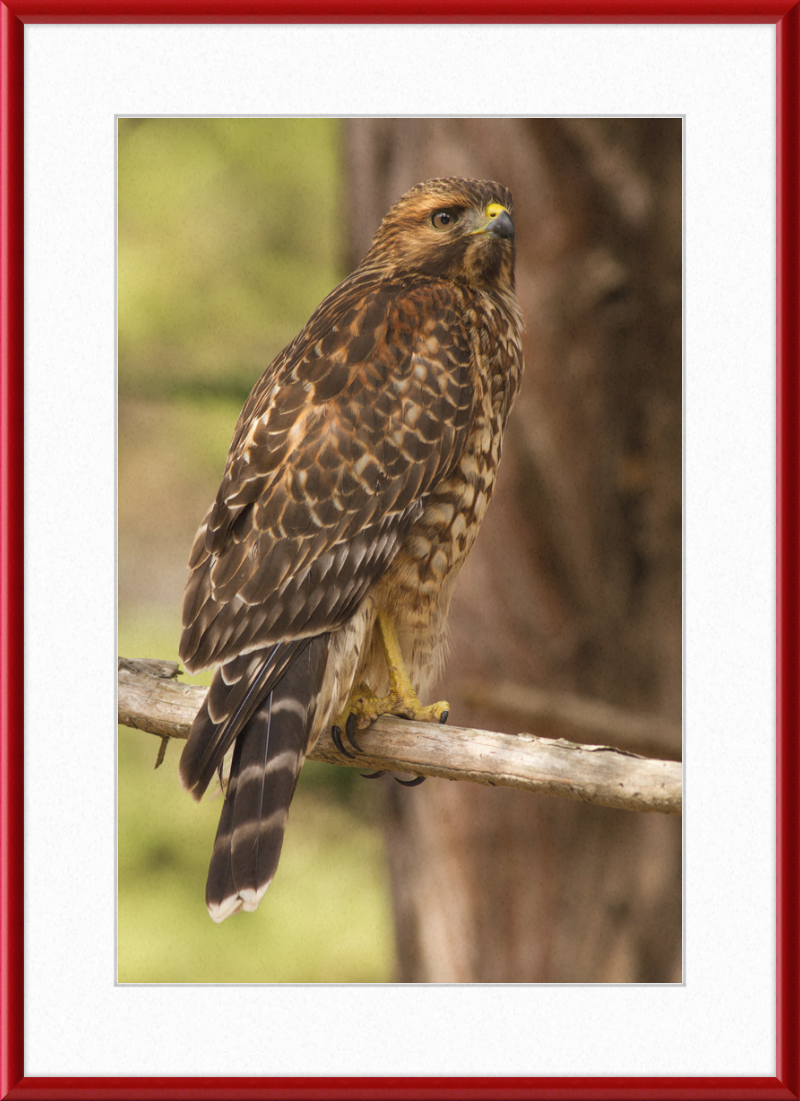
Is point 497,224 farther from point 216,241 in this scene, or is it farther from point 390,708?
point 390,708

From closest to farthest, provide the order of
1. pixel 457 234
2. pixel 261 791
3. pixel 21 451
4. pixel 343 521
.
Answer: pixel 21 451
pixel 261 791
pixel 343 521
pixel 457 234

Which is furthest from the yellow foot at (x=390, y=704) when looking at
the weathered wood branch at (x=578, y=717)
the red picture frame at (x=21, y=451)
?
the red picture frame at (x=21, y=451)

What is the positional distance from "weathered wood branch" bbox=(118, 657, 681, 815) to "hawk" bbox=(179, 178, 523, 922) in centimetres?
18

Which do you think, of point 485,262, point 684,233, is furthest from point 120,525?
point 684,233

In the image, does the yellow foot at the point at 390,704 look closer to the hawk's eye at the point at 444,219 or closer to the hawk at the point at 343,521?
the hawk at the point at 343,521

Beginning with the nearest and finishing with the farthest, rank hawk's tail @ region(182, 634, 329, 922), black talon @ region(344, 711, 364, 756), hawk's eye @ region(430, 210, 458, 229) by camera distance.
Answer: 1. hawk's tail @ region(182, 634, 329, 922)
2. black talon @ region(344, 711, 364, 756)
3. hawk's eye @ region(430, 210, 458, 229)

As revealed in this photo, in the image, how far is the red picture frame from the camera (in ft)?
6.78

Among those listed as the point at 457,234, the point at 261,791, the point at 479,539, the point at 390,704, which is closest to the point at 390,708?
the point at 390,704

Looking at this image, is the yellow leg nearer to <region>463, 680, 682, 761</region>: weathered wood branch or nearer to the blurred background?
the blurred background

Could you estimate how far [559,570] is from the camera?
11.0ft

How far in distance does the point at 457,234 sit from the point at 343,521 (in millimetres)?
985

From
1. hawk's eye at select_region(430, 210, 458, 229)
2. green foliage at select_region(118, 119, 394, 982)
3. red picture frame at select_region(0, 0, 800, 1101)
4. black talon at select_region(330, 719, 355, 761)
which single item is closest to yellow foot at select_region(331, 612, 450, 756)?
black talon at select_region(330, 719, 355, 761)
